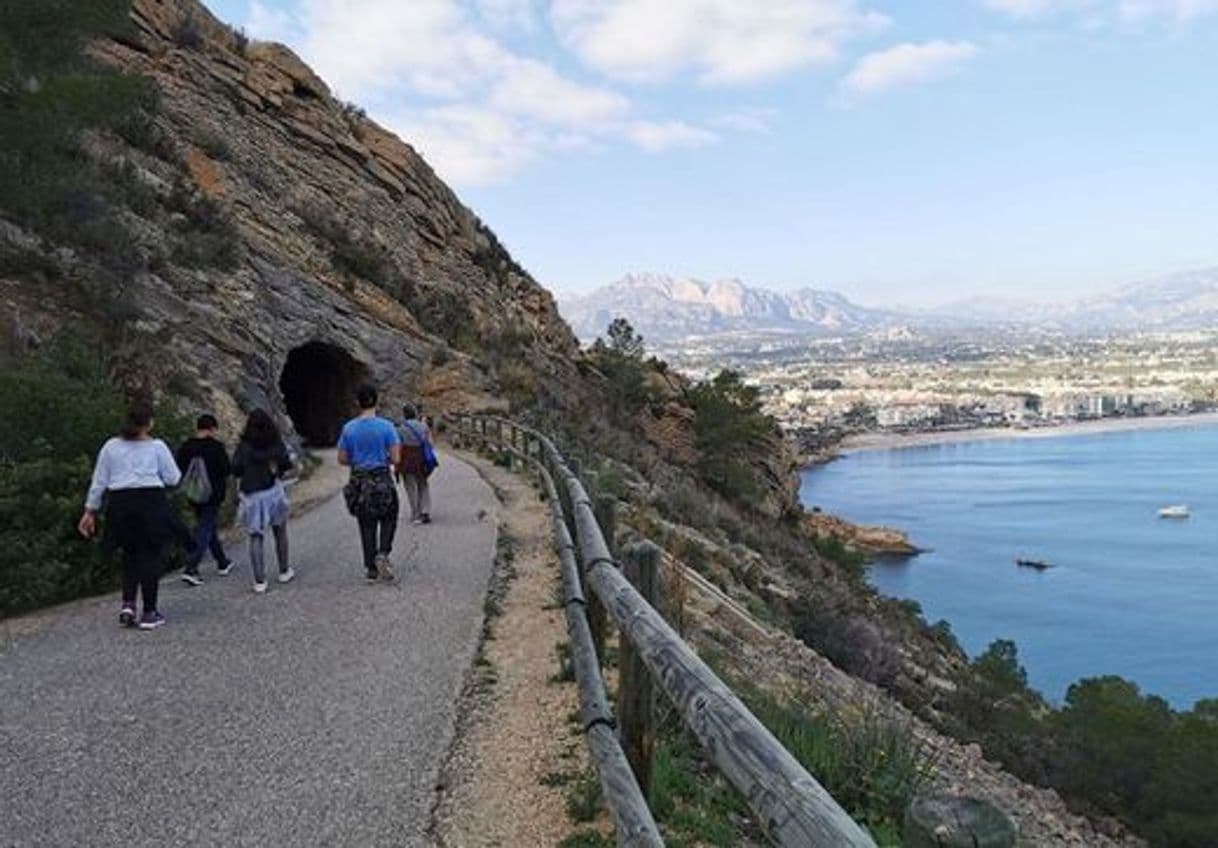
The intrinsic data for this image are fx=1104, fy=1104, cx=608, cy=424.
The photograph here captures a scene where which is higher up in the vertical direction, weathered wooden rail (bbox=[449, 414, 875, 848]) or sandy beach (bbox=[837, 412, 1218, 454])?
weathered wooden rail (bbox=[449, 414, 875, 848])

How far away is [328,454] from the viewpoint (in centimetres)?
2808

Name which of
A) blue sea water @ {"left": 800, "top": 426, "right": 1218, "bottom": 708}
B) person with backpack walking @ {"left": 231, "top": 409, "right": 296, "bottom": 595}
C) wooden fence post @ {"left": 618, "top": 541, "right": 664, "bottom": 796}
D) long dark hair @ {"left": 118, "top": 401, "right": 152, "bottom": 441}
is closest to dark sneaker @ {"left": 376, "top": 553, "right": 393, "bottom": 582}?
person with backpack walking @ {"left": 231, "top": 409, "right": 296, "bottom": 595}

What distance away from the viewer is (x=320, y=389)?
34.6 m

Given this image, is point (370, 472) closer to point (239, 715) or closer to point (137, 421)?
point (137, 421)

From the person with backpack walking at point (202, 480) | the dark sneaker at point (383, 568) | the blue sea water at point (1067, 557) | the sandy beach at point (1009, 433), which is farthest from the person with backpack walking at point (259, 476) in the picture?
the sandy beach at point (1009, 433)

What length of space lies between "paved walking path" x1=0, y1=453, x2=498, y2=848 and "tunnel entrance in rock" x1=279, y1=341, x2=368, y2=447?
69.3ft

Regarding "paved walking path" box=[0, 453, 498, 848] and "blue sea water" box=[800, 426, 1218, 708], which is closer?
"paved walking path" box=[0, 453, 498, 848]

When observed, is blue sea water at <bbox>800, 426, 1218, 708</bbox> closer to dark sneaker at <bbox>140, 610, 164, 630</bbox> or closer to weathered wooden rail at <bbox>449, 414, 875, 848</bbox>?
dark sneaker at <bbox>140, 610, 164, 630</bbox>

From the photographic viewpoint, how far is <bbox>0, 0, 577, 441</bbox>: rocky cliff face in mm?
18266

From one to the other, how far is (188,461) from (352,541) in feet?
9.50

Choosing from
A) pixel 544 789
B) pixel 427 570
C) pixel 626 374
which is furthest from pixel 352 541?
pixel 626 374

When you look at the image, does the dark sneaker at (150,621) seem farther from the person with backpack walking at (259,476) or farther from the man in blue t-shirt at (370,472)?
the man in blue t-shirt at (370,472)

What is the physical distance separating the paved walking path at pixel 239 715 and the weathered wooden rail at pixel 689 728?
3.21 ft

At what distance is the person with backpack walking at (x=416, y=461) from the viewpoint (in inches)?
564
